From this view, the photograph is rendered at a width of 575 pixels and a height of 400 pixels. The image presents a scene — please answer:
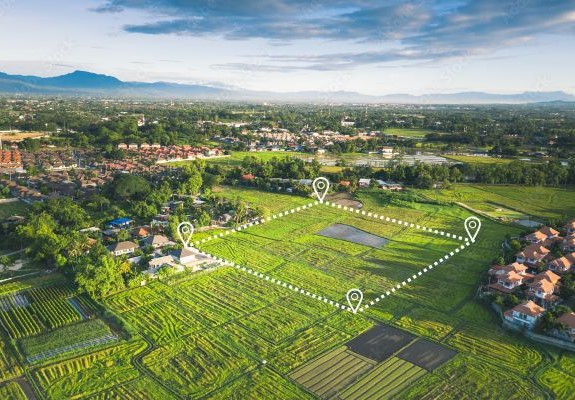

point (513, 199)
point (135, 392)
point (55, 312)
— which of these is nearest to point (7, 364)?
point (55, 312)

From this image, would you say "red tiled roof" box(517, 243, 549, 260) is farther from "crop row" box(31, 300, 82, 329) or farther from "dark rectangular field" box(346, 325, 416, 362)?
"crop row" box(31, 300, 82, 329)

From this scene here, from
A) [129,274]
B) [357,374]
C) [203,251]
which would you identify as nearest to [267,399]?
[357,374]

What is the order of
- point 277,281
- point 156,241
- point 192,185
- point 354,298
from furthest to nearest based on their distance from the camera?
1. point 192,185
2. point 156,241
3. point 277,281
4. point 354,298

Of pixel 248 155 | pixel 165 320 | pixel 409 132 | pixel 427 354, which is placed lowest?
pixel 165 320

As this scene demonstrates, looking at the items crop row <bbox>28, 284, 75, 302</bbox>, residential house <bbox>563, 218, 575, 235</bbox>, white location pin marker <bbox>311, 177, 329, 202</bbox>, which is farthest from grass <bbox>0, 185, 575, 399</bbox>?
white location pin marker <bbox>311, 177, 329, 202</bbox>

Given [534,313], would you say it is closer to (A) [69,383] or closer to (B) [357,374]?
(B) [357,374]

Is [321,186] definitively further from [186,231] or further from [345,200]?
[186,231]
